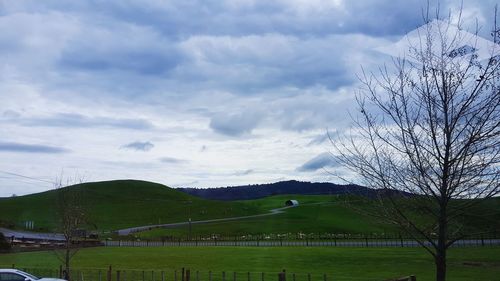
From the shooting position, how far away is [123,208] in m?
151

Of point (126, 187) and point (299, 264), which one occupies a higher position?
point (126, 187)

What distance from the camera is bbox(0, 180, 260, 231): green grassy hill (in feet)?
444

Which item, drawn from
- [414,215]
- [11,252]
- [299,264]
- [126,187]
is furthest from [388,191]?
[126,187]

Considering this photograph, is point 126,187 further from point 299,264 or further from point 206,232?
point 299,264

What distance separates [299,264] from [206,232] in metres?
65.1

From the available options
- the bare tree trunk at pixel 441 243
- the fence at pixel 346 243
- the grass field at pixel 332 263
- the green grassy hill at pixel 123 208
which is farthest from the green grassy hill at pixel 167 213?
the bare tree trunk at pixel 441 243

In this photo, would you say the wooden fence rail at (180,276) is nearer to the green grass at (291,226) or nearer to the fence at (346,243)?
the fence at (346,243)

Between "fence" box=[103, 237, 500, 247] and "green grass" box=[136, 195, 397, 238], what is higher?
"green grass" box=[136, 195, 397, 238]

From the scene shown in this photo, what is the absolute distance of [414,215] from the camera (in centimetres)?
1277

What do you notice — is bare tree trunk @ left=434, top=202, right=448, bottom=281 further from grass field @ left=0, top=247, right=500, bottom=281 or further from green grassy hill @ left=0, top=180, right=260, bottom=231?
green grassy hill @ left=0, top=180, right=260, bottom=231

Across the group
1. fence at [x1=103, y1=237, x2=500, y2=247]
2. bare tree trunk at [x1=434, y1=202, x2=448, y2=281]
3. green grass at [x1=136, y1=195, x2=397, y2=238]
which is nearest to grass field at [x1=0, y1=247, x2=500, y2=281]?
fence at [x1=103, y1=237, x2=500, y2=247]

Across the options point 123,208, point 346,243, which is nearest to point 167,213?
point 123,208

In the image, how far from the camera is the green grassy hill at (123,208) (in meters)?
135

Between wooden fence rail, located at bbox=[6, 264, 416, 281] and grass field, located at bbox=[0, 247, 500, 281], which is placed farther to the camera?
grass field, located at bbox=[0, 247, 500, 281]
